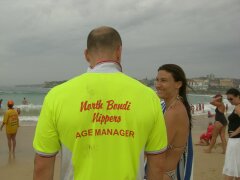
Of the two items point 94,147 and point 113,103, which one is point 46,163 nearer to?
point 94,147

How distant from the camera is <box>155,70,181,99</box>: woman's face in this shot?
2.93m

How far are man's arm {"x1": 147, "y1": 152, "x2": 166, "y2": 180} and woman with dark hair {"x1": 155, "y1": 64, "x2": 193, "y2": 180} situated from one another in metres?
0.66

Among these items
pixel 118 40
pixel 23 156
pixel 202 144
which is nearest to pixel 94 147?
pixel 118 40

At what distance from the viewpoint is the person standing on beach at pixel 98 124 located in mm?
1772

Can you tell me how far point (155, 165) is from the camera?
192cm

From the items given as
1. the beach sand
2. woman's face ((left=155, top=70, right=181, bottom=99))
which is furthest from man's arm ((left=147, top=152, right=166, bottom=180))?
the beach sand

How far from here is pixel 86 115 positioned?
1.78 m

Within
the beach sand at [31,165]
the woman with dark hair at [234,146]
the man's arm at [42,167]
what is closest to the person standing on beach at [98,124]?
the man's arm at [42,167]

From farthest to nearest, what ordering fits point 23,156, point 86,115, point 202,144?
1. point 202,144
2. point 23,156
3. point 86,115

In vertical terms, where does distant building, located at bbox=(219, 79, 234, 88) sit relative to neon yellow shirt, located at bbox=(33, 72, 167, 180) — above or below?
above

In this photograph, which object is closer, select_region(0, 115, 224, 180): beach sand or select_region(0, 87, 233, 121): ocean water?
select_region(0, 115, 224, 180): beach sand

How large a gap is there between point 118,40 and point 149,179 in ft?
2.57

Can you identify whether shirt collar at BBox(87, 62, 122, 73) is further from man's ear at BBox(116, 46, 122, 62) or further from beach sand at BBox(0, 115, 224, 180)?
beach sand at BBox(0, 115, 224, 180)

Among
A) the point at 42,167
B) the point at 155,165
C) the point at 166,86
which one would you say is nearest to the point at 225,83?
the point at 166,86
